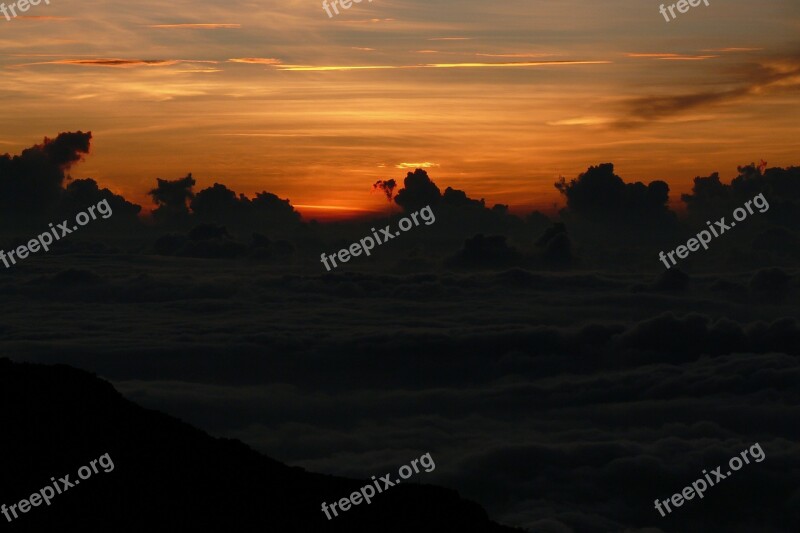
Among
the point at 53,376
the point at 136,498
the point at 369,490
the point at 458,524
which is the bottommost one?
the point at 458,524

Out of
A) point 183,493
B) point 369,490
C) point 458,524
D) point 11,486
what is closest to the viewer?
point 11,486

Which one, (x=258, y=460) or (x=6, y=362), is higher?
(x=6, y=362)

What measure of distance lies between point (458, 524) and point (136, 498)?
2210 cm

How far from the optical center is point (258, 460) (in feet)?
210

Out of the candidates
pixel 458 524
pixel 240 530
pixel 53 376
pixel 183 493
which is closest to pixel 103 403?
pixel 53 376

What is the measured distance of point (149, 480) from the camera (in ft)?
176

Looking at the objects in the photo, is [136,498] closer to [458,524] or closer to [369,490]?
[369,490]

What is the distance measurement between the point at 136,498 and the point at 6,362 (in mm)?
19898

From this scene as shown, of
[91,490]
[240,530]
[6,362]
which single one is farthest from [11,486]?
[6,362]

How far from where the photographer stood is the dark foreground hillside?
48.4 meters

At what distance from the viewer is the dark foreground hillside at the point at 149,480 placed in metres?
48.4

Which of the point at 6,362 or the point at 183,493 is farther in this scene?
the point at 6,362

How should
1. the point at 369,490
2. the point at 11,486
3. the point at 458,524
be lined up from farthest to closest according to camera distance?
1. the point at 458,524
2. the point at 369,490
3. the point at 11,486

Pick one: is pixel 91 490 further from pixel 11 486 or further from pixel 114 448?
pixel 114 448
